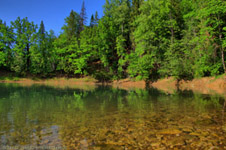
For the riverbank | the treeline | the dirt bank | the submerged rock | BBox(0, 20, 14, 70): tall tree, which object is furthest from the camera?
BBox(0, 20, 14, 70): tall tree

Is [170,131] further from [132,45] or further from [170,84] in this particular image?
[132,45]

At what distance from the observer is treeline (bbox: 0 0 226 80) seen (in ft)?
79.0

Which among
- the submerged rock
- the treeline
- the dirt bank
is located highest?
the treeline

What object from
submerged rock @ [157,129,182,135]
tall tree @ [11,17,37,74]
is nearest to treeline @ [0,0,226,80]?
tall tree @ [11,17,37,74]

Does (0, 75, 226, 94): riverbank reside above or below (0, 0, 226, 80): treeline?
below

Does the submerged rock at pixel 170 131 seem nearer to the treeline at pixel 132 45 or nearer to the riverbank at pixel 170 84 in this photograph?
the riverbank at pixel 170 84

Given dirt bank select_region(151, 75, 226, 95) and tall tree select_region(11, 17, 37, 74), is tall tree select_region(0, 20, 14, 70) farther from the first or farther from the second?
dirt bank select_region(151, 75, 226, 95)

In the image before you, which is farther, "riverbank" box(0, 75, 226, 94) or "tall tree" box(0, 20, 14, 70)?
"tall tree" box(0, 20, 14, 70)

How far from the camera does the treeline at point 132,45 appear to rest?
79.0 ft

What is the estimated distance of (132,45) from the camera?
139 feet

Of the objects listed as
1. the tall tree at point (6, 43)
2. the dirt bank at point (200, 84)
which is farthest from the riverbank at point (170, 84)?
the tall tree at point (6, 43)

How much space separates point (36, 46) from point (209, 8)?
136ft

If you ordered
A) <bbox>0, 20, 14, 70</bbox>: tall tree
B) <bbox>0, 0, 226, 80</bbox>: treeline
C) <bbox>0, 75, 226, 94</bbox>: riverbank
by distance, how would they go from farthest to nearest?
<bbox>0, 20, 14, 70</bbox>: tall tree → <bbox>0, 0, 226, 80</bbox>: treeline → <bbox>0, 75, 226, 94</bbox>: riverbank

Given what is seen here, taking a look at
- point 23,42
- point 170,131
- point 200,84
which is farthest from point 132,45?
point 170,131
